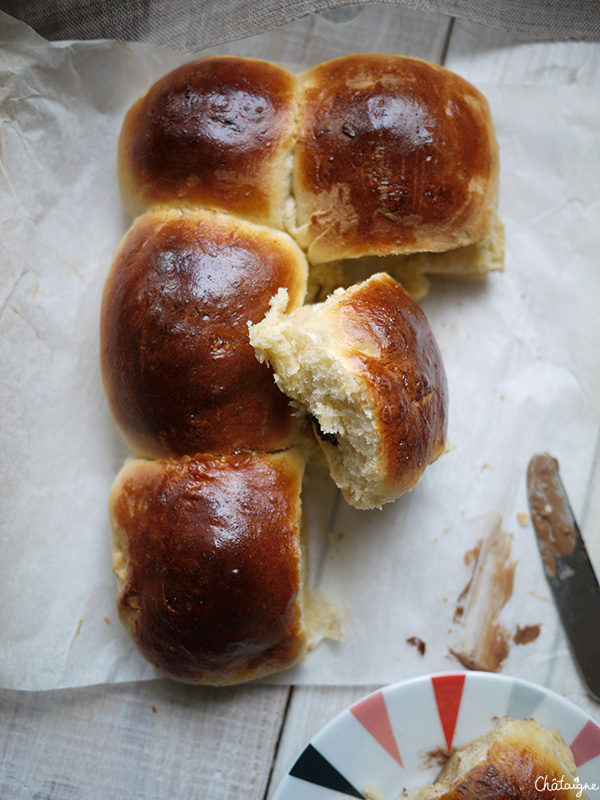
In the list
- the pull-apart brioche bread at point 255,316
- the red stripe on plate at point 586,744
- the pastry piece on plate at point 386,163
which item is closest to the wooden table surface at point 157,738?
the pull-apart brioche bread at point 255,316

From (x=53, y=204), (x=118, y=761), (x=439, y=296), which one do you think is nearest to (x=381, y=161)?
(x=439, y=296)

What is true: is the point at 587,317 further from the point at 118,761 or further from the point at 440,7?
the point at 118,761

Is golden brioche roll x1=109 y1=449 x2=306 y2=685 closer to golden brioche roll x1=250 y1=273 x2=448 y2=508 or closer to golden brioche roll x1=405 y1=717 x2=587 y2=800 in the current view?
golden brioche roll x1=250 y1=273 x2=448 y2=508

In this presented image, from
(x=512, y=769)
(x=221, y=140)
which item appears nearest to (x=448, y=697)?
(x=512, y=769)

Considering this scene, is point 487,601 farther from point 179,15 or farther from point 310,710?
point 179,15

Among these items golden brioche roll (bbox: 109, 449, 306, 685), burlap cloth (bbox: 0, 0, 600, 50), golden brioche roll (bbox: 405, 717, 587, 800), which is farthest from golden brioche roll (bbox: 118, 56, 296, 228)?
golden brioche roll (bbox: 405, 717, 587, 800)

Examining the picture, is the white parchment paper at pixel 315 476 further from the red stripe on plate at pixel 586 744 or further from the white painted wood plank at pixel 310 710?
the red stripe on plate at pixel 586 744
